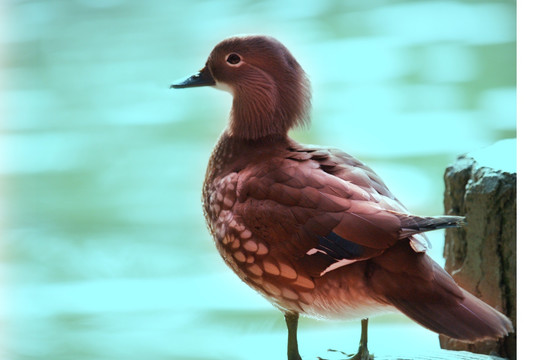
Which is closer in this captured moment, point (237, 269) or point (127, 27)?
point (237, 269)

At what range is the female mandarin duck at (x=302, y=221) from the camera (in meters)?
1.22

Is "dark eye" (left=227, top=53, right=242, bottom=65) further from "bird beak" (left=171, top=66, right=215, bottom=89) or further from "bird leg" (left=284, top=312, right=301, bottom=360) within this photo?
"bird leg" (left=284, top=312, right=301, bottom=360)

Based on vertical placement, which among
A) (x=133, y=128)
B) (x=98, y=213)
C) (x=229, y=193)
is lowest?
(x=229, y=193)

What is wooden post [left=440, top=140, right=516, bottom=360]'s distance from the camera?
155cm

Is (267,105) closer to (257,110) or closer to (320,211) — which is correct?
(257,110)

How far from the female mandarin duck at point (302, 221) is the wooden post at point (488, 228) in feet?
0.95

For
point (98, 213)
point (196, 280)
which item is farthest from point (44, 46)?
point (196, 280)

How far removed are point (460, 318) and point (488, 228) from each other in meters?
0.43

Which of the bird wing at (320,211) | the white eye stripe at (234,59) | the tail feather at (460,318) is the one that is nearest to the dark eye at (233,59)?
the white eye stripe at (234,59)

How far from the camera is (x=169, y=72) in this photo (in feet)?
6.79

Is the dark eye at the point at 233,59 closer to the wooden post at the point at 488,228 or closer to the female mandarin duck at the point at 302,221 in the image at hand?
the female mandarin duck at the point at 302,221

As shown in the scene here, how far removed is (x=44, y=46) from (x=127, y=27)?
0.77 ft

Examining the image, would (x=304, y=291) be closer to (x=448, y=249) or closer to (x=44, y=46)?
(x=448, y=249)

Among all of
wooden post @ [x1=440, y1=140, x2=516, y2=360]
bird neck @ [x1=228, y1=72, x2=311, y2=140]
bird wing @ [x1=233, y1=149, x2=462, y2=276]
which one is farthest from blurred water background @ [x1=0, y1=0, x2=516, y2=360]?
bird wing @ [x1=233, y1=149, x2=462, y2=276]
